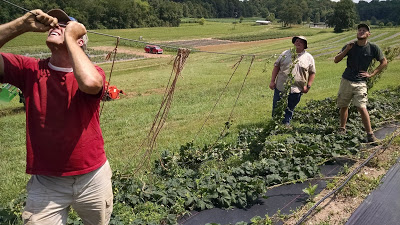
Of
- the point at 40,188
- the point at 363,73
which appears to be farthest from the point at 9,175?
the point at 363,73

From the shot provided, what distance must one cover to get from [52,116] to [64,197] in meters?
0.54

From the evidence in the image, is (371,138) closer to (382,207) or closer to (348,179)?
(348,179)

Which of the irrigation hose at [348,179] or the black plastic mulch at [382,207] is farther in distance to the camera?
the black plastic mulch at [382,207]

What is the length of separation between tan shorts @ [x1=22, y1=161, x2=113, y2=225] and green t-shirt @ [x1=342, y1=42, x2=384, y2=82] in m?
4.70

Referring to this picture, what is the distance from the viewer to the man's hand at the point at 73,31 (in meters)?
2.03

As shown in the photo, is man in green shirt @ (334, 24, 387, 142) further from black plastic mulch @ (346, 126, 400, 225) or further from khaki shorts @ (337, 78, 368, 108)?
black plastic mulch @ (346, 126, 400, 225)

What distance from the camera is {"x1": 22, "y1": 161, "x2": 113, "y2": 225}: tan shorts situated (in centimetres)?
213

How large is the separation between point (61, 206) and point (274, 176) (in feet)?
8.80

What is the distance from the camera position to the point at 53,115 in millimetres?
2111

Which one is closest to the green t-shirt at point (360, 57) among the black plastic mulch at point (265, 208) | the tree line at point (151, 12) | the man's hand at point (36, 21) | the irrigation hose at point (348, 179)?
the irrigation hose at point (348, 179)

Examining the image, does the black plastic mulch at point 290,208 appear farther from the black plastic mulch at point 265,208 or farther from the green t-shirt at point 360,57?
the green t-shirt at point 360,57

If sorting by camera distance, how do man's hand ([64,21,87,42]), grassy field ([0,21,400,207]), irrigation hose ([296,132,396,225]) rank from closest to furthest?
man's hand ([64,21,87,42]), irrigation hose ([296,132,396,225]), grassy field ([0,21,400,207])

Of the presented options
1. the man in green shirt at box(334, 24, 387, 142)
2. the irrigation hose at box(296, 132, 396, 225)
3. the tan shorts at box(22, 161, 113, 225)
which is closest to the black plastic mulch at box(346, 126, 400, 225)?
the irrigation hose at box(296, 132, 396, 225)

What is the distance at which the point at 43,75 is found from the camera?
2.14 meters
